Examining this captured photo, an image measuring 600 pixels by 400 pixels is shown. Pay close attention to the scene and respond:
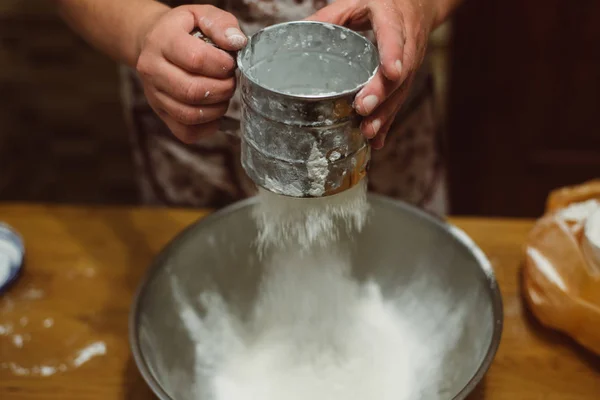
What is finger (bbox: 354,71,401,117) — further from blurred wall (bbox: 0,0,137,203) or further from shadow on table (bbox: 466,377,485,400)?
blurred wall (bbox: 0,0,137,203)

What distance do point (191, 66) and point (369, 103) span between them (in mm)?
180

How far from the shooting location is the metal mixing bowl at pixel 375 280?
2.48 ft

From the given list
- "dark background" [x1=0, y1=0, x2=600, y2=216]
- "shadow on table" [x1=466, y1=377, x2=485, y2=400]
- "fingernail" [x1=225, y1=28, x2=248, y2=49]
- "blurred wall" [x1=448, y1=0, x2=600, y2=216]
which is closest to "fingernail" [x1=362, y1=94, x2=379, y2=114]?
"fingernail" [x1=225, y1=28, x2=248, y2=49]

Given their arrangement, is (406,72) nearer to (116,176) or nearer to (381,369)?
(381,369)

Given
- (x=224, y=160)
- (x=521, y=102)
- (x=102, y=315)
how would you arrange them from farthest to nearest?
(x=521, y=102)
(x=224, y=160)
(x=102, y=315)

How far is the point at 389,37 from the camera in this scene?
614mm

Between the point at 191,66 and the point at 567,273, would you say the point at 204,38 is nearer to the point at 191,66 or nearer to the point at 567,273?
the point at 191,66

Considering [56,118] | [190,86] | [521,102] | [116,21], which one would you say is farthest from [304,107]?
[56,118]

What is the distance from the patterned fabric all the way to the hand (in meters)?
0.28

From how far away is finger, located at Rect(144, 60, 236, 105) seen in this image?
0.64m

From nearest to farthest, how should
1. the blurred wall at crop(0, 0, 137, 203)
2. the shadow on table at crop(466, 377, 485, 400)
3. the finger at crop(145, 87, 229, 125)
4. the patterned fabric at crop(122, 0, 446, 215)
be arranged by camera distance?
the finger at crop(145, 87, 229, 125) → the shadow on table at crop(466, 377, 485, 400) → the patterned fabric at crop(122, 0, 446, 215) → the blurred wall at crop(0, 0, 137, 203)

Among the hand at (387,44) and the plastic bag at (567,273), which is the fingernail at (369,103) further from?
the plastic bag at (567,273)

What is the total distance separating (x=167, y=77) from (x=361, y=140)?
204 millimetres

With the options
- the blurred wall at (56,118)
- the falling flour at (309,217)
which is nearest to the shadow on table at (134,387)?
the falling flour at (309,217)
